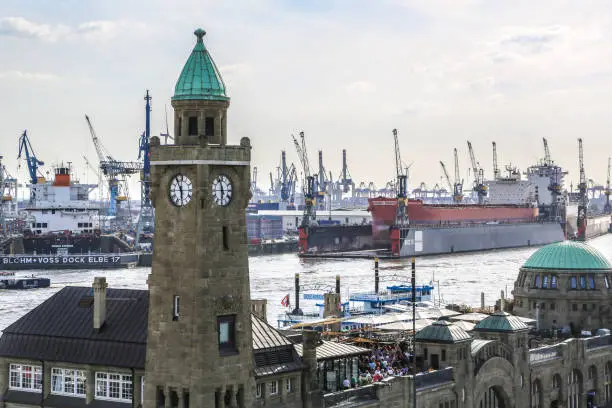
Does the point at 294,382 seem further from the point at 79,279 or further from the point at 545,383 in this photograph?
the point at 79,279

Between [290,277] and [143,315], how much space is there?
120 m

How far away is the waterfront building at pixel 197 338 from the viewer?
38562 millimetres

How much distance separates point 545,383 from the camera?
65.8 meters

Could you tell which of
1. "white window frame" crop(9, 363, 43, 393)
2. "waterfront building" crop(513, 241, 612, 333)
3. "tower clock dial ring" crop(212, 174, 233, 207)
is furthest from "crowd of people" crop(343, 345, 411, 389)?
"waterfront building" crop(513, 241, 612, 333)

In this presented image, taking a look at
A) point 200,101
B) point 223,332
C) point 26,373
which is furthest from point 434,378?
point 200,101

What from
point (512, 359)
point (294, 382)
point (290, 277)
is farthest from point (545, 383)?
point (290, 277)

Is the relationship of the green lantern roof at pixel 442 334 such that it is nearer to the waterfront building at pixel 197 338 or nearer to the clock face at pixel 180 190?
the waterfront building at pixel 197 338

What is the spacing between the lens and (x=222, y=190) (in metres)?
39.2

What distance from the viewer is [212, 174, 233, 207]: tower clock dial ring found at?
3900 cm

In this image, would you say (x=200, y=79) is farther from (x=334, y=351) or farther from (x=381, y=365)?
(x=381, y=365)

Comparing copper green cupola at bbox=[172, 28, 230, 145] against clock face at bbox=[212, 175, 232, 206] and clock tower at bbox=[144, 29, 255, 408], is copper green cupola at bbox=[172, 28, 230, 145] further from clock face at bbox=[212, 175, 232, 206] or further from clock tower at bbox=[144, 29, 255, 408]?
clock face at bbox=[212, 175, 232, 206]

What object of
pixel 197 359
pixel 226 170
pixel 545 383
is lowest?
pixel 545 383

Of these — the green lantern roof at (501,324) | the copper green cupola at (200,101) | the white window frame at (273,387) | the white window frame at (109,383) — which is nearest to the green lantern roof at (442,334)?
the green lantern roof at (501,324)

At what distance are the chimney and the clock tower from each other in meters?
6.02
